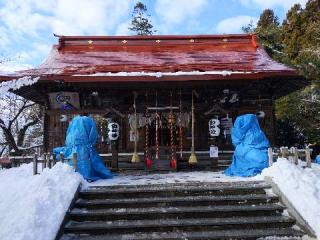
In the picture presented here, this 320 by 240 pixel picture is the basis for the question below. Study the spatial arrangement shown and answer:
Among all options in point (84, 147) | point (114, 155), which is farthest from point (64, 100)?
point (84, 147)

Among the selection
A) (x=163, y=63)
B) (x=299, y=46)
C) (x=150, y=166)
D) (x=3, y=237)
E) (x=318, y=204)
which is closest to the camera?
(x=3, y=237)

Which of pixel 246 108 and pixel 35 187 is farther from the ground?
pixel 246 108

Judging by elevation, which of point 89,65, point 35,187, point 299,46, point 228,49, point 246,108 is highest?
point 299,46

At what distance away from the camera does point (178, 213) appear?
7.12 meters

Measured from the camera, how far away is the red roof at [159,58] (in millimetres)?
12258

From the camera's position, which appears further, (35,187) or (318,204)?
(35,187)

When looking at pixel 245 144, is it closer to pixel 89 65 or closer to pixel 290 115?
pixel 89 65

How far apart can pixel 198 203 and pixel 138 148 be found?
6.18 metres

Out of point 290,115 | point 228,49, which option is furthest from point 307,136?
point 228,49

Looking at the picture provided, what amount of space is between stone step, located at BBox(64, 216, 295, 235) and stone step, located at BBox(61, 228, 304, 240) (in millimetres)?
97

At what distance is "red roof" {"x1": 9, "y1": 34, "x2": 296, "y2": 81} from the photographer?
1226 cm

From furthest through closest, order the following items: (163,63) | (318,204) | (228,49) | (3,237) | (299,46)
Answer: (299,46) → (228,49) → (163,63) → (318,204) → (3,237)

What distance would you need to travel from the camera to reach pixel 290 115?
18938 mm

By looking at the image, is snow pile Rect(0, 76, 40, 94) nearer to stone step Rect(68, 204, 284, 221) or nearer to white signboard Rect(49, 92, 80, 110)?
white signboard Rect(49, 92, 80, 110)
